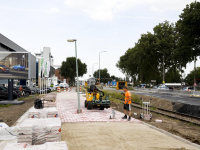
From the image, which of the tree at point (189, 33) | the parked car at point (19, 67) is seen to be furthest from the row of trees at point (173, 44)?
the parked car at point (19, 67)

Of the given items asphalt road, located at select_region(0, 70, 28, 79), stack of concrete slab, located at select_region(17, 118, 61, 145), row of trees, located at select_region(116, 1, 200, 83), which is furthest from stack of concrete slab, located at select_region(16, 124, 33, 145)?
row of trees, located at select_region(116, 1, 200, 83)

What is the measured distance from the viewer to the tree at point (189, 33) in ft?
117

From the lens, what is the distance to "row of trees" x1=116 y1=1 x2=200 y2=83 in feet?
121

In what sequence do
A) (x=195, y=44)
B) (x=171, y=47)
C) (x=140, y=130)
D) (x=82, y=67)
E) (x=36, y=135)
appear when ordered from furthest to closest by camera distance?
(x=82, y=67) < (x=171, y=47) < (x=195, y=44) < (x=140, y=130) < (x=36, y=135)

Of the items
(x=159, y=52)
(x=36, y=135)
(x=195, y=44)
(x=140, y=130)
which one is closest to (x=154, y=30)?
(x=159, y=52)

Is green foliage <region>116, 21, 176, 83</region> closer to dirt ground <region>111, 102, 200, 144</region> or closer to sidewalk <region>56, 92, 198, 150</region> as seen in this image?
dirt ground <region>111, 102, 200, 144</region>

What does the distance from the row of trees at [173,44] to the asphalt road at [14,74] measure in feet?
84.2

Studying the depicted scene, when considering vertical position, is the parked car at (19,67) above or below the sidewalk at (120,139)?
above

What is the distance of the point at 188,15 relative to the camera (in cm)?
3612

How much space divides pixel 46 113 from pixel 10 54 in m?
11.9

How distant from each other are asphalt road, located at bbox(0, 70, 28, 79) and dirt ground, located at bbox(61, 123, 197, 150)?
11774 mm

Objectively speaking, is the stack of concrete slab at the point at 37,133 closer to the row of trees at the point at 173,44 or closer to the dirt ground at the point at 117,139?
the dirt ground at the point at 117,139

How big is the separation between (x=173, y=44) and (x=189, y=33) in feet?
54.5

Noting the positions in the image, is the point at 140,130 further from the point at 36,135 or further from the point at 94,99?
the point at 94,99
